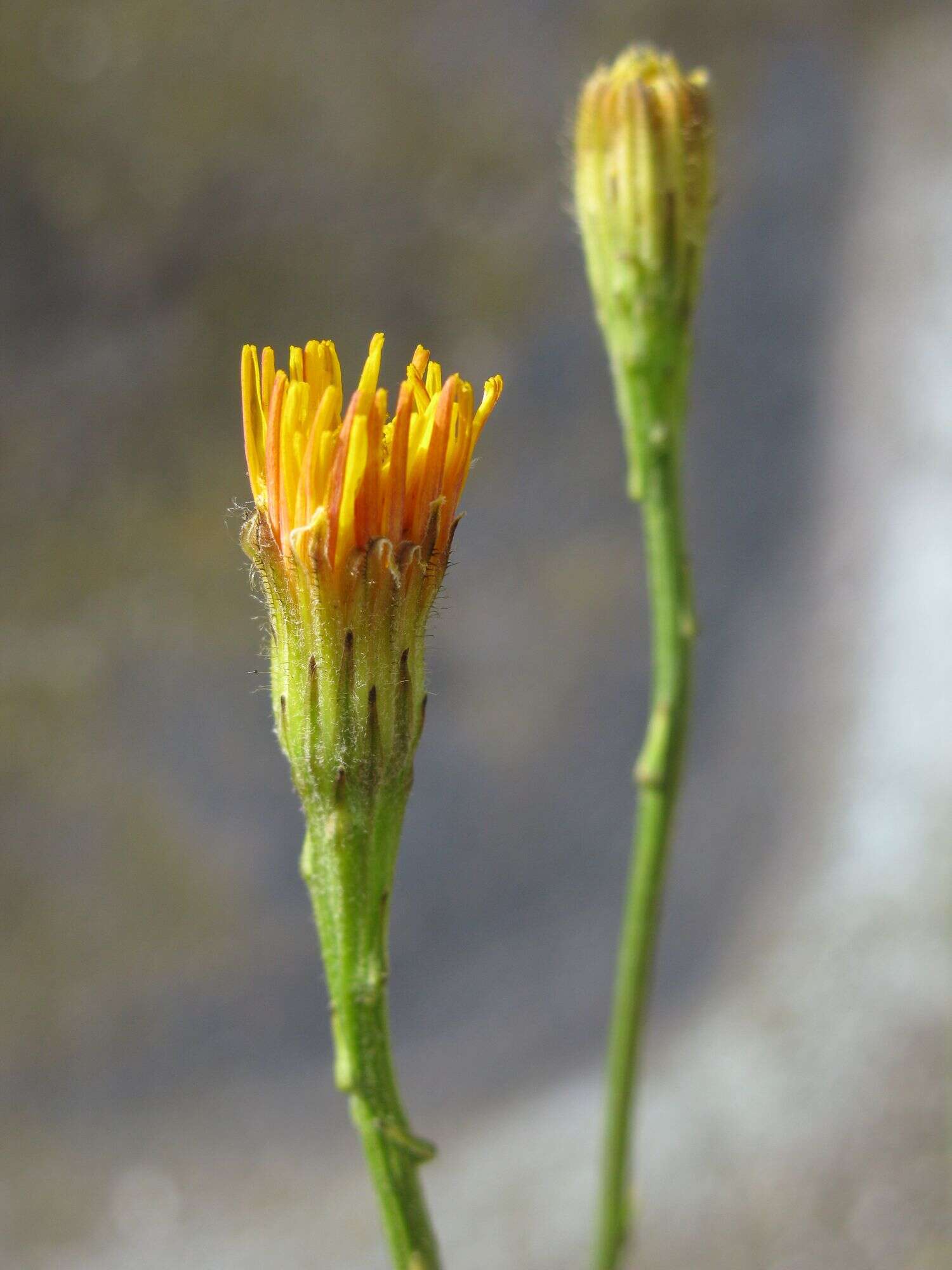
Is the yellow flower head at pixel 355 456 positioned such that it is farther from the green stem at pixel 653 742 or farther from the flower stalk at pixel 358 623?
the green stem at pixel 653 742

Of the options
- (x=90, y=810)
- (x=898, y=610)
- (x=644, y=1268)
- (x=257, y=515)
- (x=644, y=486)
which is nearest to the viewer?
(x=257, y=515)

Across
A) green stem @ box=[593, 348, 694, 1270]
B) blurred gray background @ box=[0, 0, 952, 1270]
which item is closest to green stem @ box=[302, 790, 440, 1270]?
green stem @ box=[593, 348, 694, 1270]

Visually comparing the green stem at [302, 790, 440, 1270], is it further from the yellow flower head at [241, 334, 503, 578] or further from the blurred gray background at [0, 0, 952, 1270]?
the blurred gray background at [0, 0, 952, 1270]

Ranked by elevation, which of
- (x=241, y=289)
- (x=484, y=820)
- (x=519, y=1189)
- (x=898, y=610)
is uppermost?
(x=241, y=289)

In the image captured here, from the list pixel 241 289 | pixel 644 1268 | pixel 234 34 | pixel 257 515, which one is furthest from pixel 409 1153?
pixel 234 34

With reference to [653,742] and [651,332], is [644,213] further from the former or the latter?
[653,742]

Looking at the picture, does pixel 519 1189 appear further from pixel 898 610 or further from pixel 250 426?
pixel 250 426
